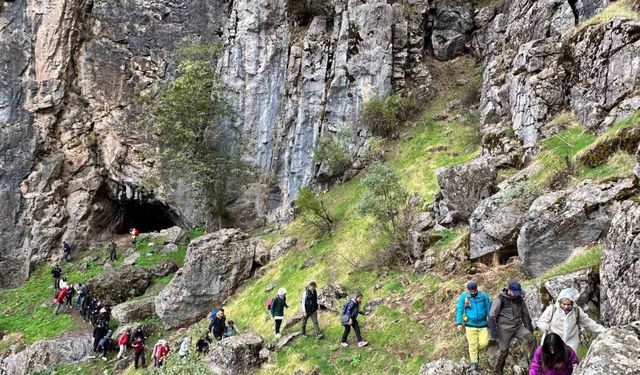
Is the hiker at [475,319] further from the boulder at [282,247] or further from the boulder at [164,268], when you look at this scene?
the boulder at [164,268]

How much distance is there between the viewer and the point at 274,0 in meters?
36.6

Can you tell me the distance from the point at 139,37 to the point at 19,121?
11.5m

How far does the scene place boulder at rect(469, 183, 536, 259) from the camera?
12328 millimetres

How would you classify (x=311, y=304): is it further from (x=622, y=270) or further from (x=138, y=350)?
(x=138, y=350)

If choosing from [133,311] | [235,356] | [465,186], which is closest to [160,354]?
[235,356]

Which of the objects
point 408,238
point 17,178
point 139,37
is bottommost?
point 408,238

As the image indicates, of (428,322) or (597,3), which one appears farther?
(597,3)

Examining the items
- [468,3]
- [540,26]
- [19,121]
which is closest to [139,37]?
[19,121]

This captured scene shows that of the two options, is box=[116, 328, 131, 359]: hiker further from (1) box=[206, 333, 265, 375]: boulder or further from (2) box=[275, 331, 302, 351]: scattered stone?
(2) box=[275, 331, 302, 351]: scattered stone

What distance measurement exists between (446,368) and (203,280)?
16.8m

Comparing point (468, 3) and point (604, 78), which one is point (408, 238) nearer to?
point (604, 78)

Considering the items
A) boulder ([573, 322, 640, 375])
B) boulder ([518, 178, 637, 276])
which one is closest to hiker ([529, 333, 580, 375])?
boulder ([573, 322, 640, 375])

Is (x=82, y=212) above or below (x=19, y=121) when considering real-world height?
below

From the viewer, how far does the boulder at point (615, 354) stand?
16.0 ft
